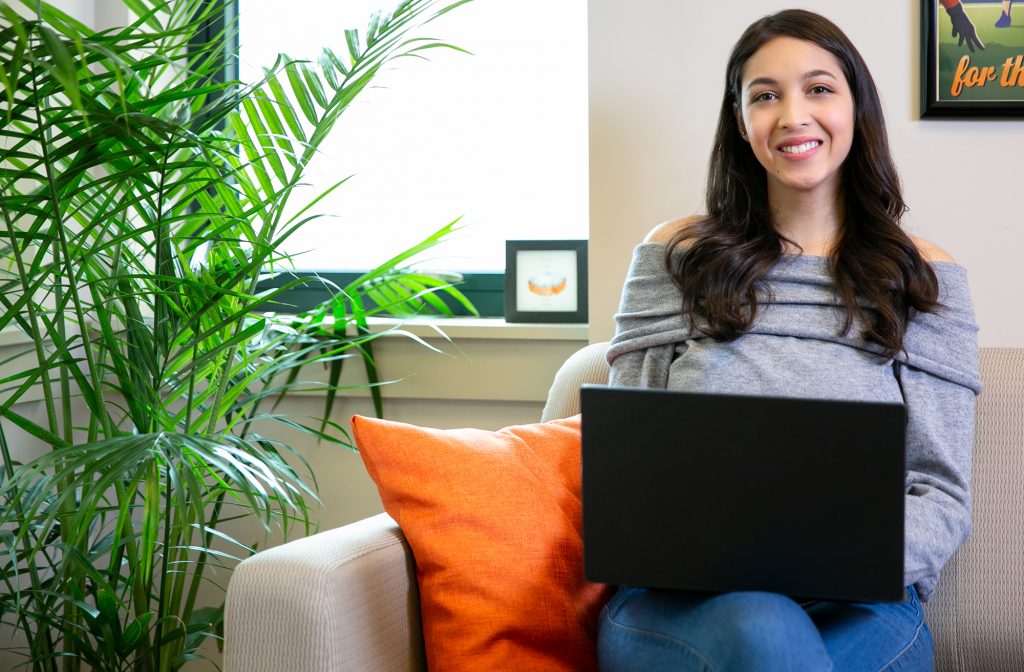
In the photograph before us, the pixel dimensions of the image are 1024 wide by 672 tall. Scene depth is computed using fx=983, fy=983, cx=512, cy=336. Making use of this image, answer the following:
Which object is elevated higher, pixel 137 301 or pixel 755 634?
pixel 137 301

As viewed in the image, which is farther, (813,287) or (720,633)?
(813,287)

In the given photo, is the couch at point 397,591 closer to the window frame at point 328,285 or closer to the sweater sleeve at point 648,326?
the sweater sleeve at point 648,326

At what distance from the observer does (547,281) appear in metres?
2.07

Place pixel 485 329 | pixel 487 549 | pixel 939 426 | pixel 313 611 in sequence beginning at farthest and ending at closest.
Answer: pixel 485 329 < pixel 939 426 < pixel 487 549 < pixel 313 611

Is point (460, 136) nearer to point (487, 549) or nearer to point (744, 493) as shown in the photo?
point (487, 549)

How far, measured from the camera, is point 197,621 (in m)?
1.74

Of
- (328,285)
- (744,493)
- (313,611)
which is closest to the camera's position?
(744,493)

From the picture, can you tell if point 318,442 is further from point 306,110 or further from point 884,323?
point 884,323

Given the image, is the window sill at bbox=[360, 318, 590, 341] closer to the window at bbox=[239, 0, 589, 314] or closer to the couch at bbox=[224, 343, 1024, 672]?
the window at bbox=[239, 0, 589, 314]

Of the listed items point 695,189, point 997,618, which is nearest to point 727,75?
point 695,189

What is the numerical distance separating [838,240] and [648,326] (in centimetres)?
33

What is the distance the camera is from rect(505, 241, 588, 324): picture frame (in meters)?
2.06

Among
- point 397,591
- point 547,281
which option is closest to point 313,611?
point 397,591

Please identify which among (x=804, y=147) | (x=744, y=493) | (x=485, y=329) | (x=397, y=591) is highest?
(x=804, y=147)
